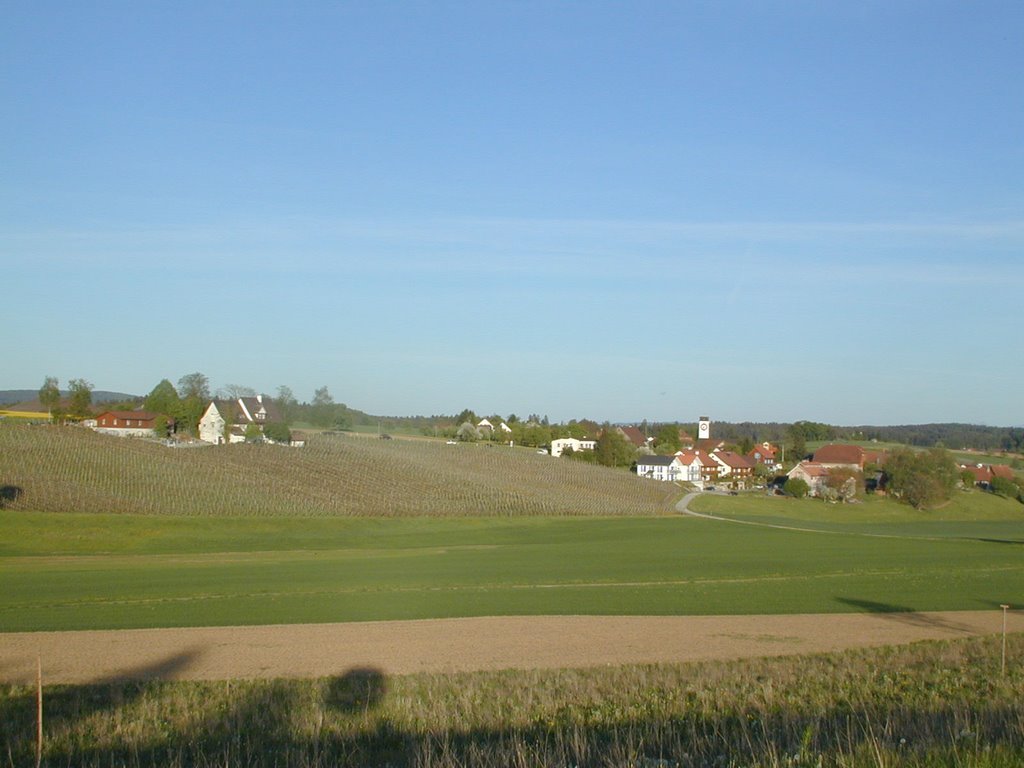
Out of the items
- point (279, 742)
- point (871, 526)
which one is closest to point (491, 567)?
point (279, 742)

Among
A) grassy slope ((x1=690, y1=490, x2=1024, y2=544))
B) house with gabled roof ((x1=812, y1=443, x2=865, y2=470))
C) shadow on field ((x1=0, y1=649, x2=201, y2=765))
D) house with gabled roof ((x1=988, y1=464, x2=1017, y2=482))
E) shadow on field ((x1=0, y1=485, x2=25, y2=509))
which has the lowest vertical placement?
grassy slope ((x1=690, y1=490, x2=1024, y2=544))

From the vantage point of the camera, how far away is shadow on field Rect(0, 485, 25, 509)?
51.3 metres

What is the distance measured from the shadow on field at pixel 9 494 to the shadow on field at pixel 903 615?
1700 inches

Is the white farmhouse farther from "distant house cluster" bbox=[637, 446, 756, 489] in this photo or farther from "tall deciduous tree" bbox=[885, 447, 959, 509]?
"tall deciduous tree" bbox=[885, 447, 959, 509]

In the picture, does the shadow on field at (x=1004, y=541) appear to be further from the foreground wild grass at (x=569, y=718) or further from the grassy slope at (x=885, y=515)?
the foreground wild grass at (x=569, y=718)

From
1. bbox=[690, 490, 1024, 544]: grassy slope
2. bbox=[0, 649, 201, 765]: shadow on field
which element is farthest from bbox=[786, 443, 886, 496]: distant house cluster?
bbox=[0, 649, 201, 765]: shadow on field

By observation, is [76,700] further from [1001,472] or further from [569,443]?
[569,443]

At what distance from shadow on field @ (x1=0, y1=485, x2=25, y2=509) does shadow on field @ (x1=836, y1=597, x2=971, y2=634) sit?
4318cm

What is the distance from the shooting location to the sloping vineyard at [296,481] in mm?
57844

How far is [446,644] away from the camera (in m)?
20.4

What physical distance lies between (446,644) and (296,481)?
50.2m

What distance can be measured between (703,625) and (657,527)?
1582 inches

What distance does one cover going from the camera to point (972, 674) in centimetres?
1428

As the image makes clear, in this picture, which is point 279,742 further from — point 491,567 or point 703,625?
point 491,567
